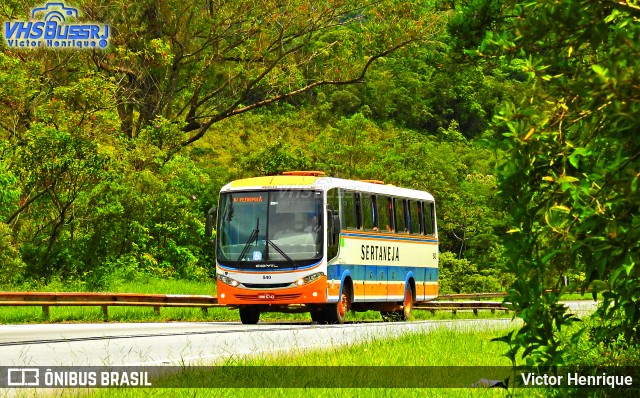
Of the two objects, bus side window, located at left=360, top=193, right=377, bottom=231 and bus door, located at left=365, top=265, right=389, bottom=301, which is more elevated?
bus side window, located at left=360, top=193, right=377, bottom=231

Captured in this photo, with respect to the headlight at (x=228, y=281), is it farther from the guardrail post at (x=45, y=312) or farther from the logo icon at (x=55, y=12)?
the logo icon at (x=55, y=12)

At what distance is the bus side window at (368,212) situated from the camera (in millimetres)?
29984

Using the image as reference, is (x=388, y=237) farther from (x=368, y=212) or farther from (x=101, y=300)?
(x=101, y=300)

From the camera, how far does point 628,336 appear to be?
28.6 feet

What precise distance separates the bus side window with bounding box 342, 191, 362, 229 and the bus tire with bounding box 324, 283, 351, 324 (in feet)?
5.02

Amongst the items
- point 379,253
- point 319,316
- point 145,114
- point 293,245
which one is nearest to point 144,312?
point 319,316

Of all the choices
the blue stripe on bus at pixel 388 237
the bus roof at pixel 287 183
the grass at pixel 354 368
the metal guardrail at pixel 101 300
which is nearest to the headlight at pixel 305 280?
the blue stripe on bus at pixel 388 237

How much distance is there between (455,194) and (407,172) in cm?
605

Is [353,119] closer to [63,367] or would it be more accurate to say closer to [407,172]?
[407,172]

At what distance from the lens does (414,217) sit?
3391 cm

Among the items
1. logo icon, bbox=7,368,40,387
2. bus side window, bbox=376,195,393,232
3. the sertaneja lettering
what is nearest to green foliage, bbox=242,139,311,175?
the sertaneja lettering

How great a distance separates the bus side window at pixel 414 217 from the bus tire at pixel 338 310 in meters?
5.02

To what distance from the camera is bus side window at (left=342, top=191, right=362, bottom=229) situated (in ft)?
94.7

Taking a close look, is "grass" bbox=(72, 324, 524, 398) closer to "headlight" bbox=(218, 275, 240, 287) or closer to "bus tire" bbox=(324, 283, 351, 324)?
"headlight" bbox=(218, 275, 240, 287)
